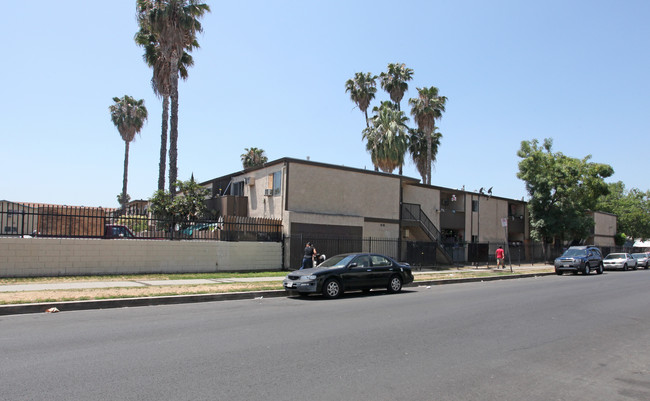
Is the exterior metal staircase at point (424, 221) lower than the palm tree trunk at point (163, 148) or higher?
lower

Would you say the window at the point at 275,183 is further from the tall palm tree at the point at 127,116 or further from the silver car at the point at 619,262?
the tall palm tree at the point at 127,116

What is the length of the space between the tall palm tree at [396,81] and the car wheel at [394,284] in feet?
104

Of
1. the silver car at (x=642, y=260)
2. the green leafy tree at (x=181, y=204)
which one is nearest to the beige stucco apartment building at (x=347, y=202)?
the green leafy tree at (x=181, y=204)

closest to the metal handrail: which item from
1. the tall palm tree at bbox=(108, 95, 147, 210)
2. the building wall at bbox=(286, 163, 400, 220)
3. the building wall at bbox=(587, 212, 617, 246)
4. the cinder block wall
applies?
the building wall at bbox=(286, 163, 400, 220)

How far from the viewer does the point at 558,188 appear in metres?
35.9

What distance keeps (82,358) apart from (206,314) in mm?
4031

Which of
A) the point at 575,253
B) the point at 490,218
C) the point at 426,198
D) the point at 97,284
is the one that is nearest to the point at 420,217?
the point at 426,198

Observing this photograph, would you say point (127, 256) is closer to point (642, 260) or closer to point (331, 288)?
point (331, 288)

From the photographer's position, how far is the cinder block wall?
15906 mm

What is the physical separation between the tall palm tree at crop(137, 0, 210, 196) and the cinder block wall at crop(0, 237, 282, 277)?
8532 mm

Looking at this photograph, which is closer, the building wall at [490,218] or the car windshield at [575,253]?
the car windshield at [575,253]

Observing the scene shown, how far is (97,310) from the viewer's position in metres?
10.8

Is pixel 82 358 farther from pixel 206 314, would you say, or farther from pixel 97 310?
pixel 97 310

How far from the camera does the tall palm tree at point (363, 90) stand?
146 feet
